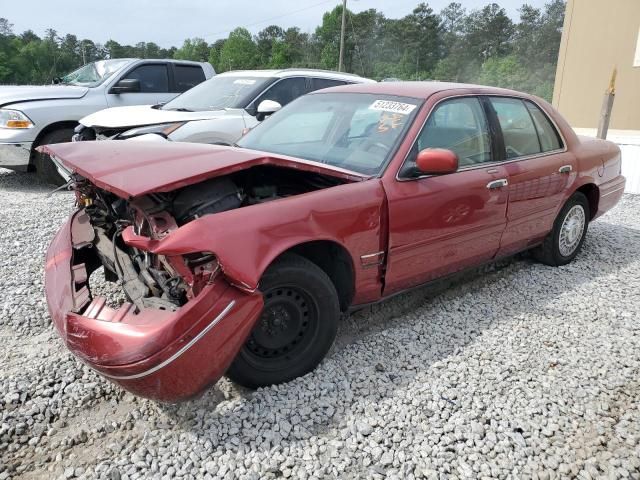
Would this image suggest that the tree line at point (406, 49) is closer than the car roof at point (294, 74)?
No

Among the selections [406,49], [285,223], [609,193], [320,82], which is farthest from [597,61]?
[406,49]

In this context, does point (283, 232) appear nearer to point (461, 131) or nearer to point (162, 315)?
point (162, 315)

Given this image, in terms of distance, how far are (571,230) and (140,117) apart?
198 inches

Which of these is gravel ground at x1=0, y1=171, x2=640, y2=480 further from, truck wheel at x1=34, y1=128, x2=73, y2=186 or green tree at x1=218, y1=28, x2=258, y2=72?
green tree at x1=218, y1=28, x2=258, y2=72

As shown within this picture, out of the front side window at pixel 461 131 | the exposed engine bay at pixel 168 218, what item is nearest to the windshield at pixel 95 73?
the exposed engine bay at pixel 168 218

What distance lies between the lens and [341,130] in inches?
139

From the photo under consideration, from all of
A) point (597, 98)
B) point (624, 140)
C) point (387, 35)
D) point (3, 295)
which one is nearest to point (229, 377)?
point (3, 295)

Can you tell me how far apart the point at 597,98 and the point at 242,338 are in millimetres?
17495

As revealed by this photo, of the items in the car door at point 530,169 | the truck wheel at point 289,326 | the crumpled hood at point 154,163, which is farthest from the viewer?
the car door at point 530,169

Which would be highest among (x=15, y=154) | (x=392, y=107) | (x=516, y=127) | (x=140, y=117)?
(x=392, y=107)

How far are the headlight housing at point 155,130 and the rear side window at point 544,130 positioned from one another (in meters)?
3.88

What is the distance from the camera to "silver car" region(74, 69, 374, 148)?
6.10 m

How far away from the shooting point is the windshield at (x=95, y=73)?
8281 mm

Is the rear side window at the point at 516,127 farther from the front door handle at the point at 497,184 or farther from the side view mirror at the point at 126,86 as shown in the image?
the side view mirror at the point at 126,86
